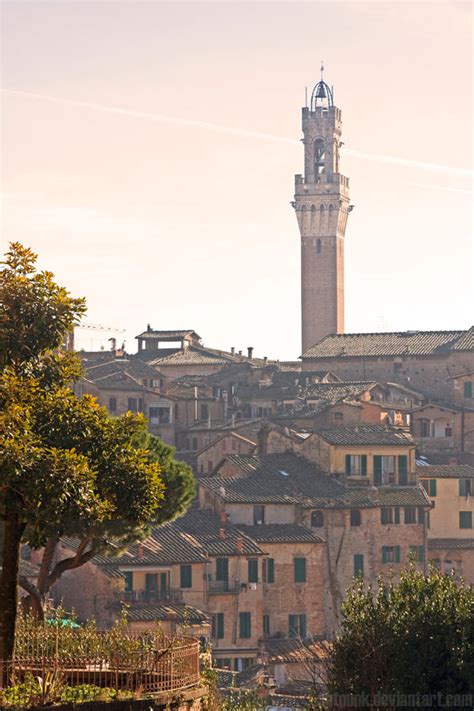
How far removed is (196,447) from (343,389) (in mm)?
7864

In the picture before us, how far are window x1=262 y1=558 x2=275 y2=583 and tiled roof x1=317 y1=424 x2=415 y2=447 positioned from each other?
30.4 feet

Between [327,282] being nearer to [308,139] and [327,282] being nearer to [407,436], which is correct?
[308,139]

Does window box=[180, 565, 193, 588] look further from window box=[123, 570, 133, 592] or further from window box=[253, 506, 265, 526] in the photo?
window box=[253, 506, 265, 526]

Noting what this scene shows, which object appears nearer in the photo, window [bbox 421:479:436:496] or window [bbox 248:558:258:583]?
window [bbox 248:558:258:583]

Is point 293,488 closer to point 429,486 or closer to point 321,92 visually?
point 429,486

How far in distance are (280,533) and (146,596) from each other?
7893 millimetres

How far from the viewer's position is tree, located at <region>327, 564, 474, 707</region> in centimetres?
2797

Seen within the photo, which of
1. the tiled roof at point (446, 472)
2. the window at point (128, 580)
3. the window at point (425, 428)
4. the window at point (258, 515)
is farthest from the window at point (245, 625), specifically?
the window at point (425, 428)

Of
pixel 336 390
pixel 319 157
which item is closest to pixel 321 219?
pixel 319 157

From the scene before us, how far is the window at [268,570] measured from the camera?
6219cm

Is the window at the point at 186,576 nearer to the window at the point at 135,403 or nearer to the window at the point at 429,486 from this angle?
the window at the point at 429,486

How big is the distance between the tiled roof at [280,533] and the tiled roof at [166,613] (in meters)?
5.97

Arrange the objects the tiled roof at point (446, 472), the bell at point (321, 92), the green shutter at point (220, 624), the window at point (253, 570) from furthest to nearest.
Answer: the bell at point (321, 92) < the tiled roof at point (446, 472) < the window at point (253, 570) < the green shutter at point (220, 624)

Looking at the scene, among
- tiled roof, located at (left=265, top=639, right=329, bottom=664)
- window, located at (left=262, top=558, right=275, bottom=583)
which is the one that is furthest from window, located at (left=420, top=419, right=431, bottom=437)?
tiled roof, located at (left=265, top=639, right=329, bottom=664)
